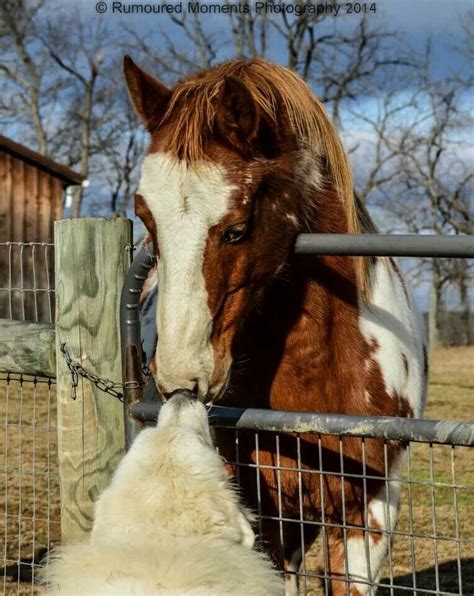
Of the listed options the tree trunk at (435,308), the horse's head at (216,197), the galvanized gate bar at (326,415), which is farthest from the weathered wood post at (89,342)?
the tree trunk at (435,308)

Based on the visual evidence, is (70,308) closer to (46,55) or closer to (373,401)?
(373,401)

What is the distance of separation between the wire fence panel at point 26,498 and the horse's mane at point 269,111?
115 centimetres

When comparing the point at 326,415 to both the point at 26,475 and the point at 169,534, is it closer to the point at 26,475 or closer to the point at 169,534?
the point at 169,534

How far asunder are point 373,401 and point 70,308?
3.55 feet

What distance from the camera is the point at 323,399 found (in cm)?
294

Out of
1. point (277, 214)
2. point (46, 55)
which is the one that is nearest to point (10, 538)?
point (277, 214)

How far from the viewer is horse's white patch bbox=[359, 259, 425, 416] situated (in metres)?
3.03

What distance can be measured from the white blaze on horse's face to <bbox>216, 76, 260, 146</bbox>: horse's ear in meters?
0.14

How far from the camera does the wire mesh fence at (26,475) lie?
3.49 meters

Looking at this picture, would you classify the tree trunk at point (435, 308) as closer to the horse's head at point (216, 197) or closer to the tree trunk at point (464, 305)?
the tree trunk at point (464, 305)

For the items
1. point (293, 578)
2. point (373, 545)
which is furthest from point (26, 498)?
point (373, 545)

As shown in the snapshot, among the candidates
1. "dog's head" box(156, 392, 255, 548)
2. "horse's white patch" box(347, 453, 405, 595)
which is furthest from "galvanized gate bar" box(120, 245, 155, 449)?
"horse's white patch" box(347, 453, 405, 595)

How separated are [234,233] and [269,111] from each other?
49 centimetres

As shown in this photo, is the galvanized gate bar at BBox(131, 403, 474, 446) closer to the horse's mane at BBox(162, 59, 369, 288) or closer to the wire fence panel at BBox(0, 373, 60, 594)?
the horse's mane at BBox(162, 59, 369, 288)
